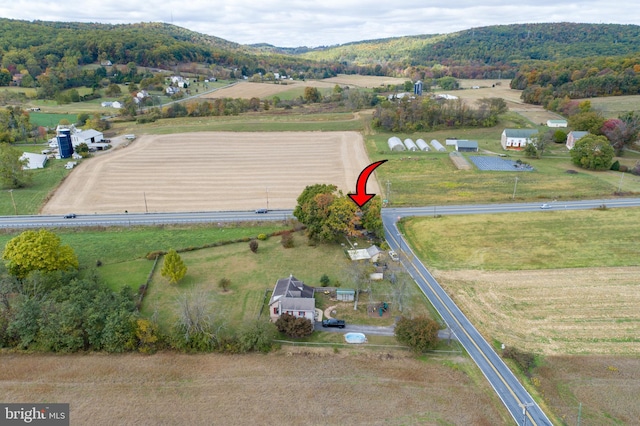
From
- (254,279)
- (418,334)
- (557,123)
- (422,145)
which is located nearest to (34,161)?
(254,279)

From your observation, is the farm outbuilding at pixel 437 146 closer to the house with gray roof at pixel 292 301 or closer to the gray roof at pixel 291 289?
the gray roof at pixel 291 289

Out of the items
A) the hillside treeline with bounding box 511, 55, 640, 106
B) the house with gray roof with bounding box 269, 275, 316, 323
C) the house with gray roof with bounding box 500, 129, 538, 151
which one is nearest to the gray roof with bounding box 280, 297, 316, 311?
the house with gray roof with bounding box 269, 275, 316, 323

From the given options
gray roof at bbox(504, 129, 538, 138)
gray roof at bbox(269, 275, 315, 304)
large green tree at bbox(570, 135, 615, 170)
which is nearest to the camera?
gray roof at bbox(269, 275, 315, 304)

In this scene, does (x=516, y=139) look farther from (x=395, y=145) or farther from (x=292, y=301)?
(x=292, y=301)

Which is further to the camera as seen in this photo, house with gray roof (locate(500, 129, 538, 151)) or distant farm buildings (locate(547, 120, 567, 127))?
distant farm buildings (locate(547, 120, 567, 127))

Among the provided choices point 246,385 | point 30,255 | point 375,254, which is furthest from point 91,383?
point 375,254

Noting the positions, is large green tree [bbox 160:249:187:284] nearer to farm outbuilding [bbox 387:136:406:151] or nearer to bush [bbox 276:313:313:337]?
bush [bbox 276:313:313:337]

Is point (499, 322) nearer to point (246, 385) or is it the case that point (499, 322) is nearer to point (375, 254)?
point (375, 254)
